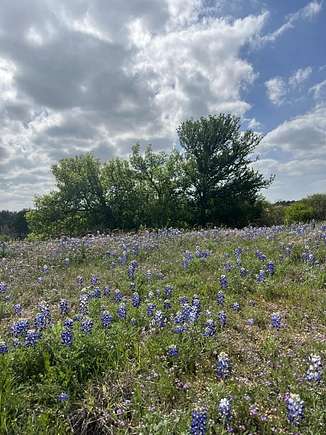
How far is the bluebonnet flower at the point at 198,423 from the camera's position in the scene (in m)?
2.60

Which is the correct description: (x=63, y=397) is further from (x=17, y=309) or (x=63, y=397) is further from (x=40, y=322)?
(x=17, y=309)

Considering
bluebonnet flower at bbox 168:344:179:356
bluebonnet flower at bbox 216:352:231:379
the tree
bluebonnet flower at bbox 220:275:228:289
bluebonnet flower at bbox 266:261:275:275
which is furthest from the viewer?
the tree

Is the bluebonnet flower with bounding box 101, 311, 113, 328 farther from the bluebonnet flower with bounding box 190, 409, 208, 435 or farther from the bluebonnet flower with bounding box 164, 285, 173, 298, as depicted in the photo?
the bluebonnet flower with bounding box 190, 409, 208, 435

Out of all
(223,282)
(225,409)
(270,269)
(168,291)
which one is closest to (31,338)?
(225,409)

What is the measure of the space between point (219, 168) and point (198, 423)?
26.5 meters

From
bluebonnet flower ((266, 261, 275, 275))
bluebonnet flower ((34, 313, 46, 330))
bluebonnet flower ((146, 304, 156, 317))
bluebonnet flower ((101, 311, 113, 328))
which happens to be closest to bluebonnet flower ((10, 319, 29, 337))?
bluebonnet flower ((34, 313, 46, 330))

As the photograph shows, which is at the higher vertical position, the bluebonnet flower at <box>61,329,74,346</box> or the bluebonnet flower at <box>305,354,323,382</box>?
the bluebonnet flower at <box>61,329,74,346</box>

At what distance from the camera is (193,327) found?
4.12 metres

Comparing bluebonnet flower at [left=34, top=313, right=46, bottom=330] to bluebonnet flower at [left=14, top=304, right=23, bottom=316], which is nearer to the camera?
bluebonnet flower at [left=34, top=313, right=46, bottom=330]

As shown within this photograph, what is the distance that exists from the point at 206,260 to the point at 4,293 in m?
3.63

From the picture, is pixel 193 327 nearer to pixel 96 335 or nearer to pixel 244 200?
pixel 96 335

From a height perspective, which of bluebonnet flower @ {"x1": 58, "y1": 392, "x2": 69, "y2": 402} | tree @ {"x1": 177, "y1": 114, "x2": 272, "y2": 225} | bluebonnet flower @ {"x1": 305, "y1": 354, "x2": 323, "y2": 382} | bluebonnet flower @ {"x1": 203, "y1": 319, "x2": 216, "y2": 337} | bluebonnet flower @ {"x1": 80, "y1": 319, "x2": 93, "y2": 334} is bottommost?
bluebonnet flower @ {"x1": 58, "y1": 392, "x2": 69, "y2": 402}

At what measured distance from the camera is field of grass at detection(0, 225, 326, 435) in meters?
2.94

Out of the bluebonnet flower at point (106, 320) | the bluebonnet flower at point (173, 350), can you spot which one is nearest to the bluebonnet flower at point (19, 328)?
the bluebonnet flower at point (106, 320)
